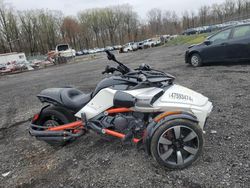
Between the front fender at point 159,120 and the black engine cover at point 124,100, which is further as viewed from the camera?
the black engine cover at point 124,100

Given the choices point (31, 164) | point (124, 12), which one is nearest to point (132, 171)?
point (31, 164)

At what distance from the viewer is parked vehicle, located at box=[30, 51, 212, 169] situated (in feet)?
8.36

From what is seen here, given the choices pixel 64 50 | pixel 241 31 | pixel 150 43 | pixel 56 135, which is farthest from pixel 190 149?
pixel 150 43

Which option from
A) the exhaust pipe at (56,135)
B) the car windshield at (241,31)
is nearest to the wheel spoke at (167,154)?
the exhaust pipe at (56,135)

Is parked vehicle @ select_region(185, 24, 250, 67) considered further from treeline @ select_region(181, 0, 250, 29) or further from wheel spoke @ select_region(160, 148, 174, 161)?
treeline @ select_region(181, 0, 250, 29)

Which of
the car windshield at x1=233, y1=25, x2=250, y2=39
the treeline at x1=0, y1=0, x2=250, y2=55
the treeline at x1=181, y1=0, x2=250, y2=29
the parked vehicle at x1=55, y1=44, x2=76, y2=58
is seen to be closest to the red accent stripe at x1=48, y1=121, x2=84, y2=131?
the car windshield at x1=233, y1=25, x2=250, y2=39

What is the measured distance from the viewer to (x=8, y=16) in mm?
49344

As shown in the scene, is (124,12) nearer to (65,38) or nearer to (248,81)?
(65,38)

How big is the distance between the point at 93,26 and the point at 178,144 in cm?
6863

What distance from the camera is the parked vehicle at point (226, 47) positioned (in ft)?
23.9

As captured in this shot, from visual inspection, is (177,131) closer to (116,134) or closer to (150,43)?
(116,134)

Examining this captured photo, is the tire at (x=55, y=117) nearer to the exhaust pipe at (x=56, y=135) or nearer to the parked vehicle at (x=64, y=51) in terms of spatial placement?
the exhaust pipe at (x=56, y=135)

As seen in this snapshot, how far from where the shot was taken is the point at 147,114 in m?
2.76

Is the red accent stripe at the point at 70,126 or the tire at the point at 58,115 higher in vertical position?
the tire at the point at 58,115
